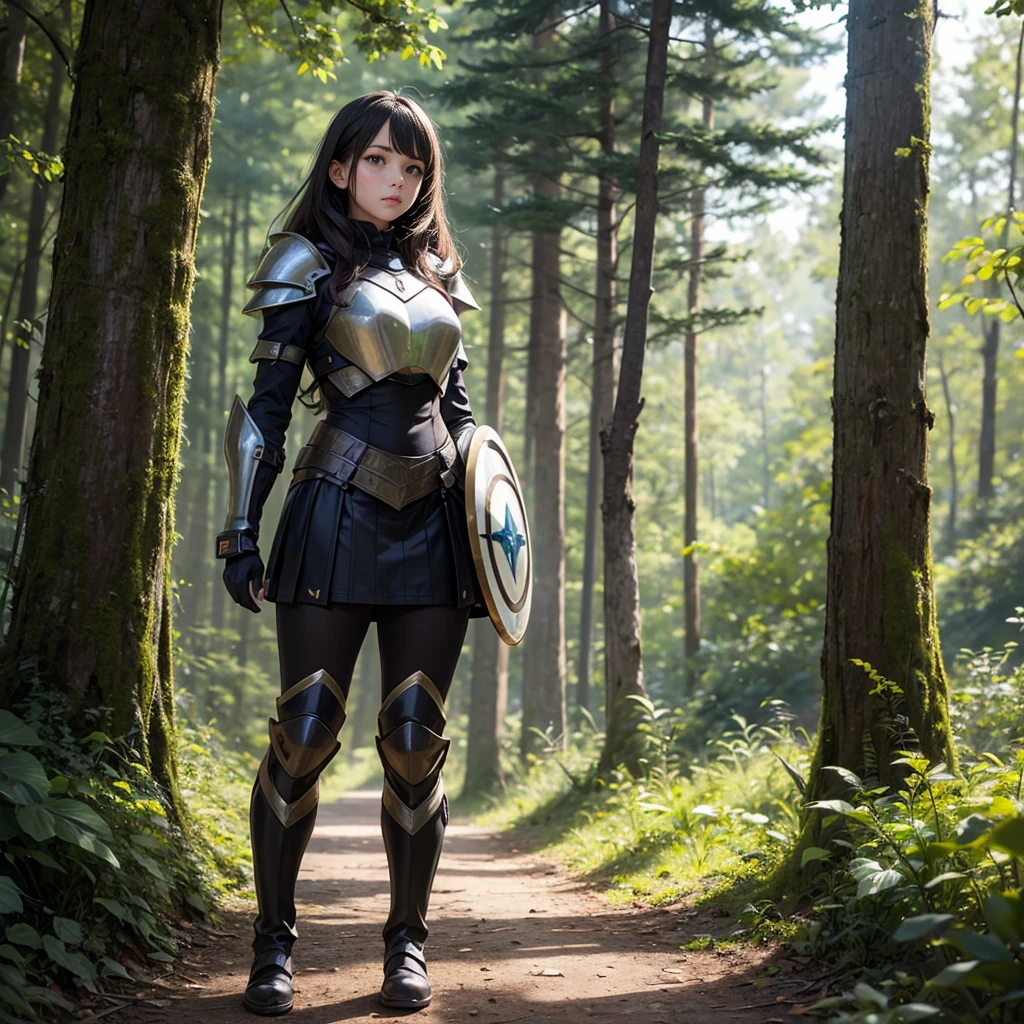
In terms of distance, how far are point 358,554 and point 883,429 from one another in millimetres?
1938

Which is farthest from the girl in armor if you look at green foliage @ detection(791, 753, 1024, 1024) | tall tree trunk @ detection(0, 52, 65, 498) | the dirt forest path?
tall tree trunk @ detection(0, 52, 65, 498)

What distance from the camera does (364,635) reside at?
10.3 ft

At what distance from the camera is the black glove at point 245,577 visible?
2.99 meters

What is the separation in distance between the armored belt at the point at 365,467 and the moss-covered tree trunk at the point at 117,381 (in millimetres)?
1019

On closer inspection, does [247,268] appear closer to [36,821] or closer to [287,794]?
[287,794]

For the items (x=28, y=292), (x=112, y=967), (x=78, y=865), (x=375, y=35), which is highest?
(x=375, y=35)

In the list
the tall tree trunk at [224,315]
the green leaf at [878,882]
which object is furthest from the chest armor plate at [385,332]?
the tall tree trunk at [224,315]

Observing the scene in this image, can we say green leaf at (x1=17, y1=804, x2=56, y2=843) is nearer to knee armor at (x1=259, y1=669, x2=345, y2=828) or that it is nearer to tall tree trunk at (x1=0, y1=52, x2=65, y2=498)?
knee armor at (x1=259, y1=669, x2=345, y2=828)

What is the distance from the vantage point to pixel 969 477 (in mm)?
33531

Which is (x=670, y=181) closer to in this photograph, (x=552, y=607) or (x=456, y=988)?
(x=552, y=607)

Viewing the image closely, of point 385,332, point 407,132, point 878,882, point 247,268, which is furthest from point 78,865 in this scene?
point 247,268

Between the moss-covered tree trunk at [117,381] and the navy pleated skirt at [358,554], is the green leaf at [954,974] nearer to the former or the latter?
the navy pleated skirt at [358,554]

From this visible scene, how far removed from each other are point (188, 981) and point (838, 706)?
2.30 meters

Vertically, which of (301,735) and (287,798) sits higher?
(301,735)
